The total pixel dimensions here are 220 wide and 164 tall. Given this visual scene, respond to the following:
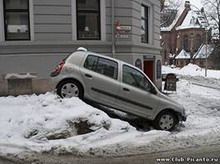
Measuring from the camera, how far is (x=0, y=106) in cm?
856

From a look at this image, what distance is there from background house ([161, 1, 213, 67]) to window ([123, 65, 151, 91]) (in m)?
71.2

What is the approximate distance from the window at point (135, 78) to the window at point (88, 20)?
485 cm

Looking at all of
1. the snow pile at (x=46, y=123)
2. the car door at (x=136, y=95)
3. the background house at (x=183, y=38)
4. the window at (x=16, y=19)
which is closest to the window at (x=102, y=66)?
the car door at (x=136, y=95)

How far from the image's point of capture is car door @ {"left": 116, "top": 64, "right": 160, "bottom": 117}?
920 cm

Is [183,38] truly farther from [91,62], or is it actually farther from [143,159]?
[143,159]

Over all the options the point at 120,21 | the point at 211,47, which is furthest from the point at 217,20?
the point at 120,21

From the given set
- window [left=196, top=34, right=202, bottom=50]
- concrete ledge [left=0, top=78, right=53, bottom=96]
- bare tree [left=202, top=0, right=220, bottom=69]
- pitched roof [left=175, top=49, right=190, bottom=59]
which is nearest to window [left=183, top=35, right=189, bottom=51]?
pitched roof [left=175, top=49, right=190, bottom=59]

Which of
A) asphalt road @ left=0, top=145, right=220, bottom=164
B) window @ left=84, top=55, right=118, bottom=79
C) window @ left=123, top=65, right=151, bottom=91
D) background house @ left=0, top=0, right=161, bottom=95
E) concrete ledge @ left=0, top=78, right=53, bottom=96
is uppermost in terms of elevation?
background house @ left=0, top=0, right=161, bottom=95

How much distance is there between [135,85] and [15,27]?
6.20 meters

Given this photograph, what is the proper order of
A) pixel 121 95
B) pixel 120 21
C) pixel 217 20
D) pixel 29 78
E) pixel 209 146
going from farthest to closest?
pixel 217 20, pixel 120 21, pixel 29 78, pixel 121 95, pixel 209 146

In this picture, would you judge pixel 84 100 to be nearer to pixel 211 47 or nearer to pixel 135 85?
pixel 135 85

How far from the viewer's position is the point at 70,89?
30.2 feet

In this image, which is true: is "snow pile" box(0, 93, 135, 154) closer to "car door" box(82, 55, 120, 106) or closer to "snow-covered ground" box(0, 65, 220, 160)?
"snow-covered ground" box(0, 65, 220, 160)

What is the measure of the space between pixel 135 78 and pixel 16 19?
6137 millimetres
